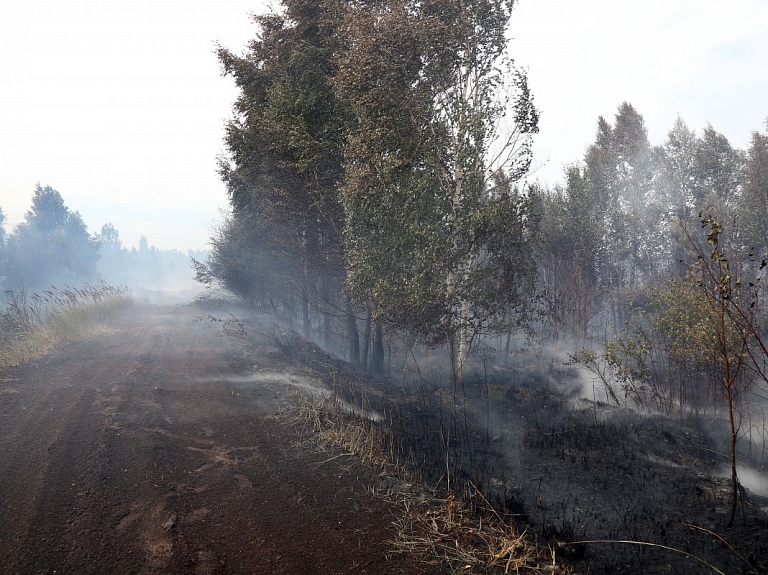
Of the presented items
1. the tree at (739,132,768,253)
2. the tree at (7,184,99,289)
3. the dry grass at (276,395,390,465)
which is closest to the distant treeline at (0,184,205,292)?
the tree at (7,184,99,289)

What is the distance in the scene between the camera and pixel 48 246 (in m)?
74.9

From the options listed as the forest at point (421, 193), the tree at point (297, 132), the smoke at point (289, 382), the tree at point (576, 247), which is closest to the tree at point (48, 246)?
the tree at point (297, 132)

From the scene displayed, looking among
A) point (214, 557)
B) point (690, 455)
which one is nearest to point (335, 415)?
point (214, 557)

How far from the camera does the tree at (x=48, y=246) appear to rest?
71250mm

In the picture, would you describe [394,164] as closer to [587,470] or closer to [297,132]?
[297,132]

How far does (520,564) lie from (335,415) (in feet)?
20.7

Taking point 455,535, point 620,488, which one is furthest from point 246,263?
point 455,535

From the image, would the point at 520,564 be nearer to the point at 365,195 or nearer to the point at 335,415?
the point at 335,415

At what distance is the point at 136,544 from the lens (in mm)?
5418

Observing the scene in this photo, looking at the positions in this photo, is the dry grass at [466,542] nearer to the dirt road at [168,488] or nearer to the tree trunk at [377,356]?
the dirt road at [168,488]

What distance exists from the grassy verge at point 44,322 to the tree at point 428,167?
11.1 meters

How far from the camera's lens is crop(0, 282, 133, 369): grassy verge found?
14.3 m

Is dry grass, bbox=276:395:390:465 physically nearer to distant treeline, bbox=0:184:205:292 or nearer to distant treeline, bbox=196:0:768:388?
distant treeline, bbox=196:0:768:388

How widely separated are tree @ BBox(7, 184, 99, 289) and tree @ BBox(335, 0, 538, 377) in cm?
7307
